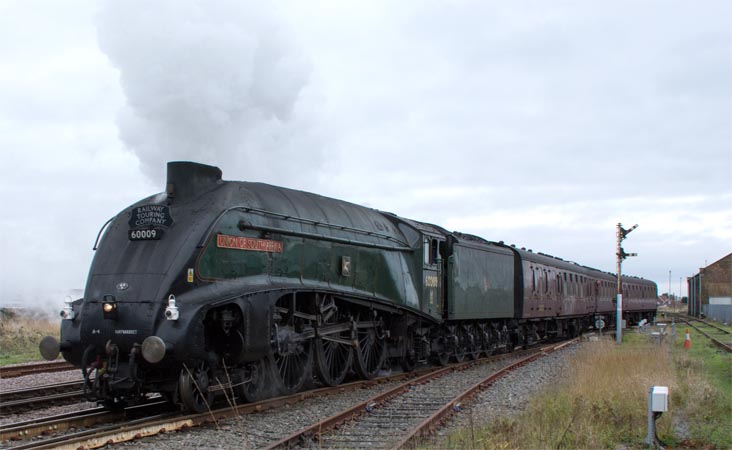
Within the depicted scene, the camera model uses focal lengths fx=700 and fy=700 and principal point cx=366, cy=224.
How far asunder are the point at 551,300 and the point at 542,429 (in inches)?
731

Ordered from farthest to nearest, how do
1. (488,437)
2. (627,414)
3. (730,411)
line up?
(730,411) < (627,414) < (488,437)

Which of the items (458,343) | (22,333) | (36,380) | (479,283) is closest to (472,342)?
(458,343)

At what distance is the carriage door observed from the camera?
15602mm

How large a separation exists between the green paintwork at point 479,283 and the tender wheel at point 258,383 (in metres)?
7.40

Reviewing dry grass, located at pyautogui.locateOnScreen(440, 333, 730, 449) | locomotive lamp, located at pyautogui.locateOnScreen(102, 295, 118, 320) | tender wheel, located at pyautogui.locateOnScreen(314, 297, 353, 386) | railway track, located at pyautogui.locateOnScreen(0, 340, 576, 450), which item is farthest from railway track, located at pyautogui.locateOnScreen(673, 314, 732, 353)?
locomotive lamp, located at pyautogui.locateOnScreen(102, 295, 118, 320)

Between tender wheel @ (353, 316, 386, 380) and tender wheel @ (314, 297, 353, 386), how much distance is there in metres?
0.28

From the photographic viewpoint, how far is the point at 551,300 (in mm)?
25844

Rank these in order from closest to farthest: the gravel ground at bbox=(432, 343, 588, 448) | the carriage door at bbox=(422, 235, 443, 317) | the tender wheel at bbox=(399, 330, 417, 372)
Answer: the gravel ground at bbox=(432, 343, 588, 448) < the tender wheel at bbox=(399, 330, 417, 372) < the carriage door at bbox=(422, 235, 443, 317)

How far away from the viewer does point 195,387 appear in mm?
8922

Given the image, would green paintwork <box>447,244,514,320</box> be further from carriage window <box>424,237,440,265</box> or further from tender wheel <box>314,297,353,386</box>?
tender wheel <box>314,297,353,386</box>

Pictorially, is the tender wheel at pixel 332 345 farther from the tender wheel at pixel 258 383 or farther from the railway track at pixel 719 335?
the railway track at pixel 719 335

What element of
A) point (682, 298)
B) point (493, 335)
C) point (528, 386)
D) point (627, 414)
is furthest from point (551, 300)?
point (682, 298)

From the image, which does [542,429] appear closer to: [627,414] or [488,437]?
[488,437]

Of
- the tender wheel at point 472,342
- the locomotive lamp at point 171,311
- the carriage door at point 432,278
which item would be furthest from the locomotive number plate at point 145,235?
the tender wheel at point 472,342
